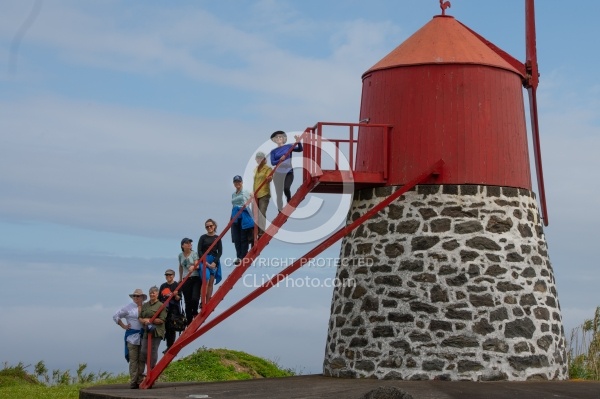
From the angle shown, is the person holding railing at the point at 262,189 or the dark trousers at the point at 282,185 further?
the dark trousers at the point at 282,185

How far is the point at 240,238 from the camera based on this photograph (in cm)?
1791

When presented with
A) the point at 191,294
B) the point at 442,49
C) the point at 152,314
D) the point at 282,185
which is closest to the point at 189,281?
the point at 191,294

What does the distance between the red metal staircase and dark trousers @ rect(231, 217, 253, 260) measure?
0.54 meters

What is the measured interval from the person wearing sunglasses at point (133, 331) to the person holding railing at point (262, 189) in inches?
90.7

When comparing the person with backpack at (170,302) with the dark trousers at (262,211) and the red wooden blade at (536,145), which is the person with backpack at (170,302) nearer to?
the dark trousers at (262,211)

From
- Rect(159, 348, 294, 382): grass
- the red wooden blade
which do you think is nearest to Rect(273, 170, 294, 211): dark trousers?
the red wooden blade

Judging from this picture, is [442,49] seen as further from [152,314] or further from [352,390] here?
[152,314]

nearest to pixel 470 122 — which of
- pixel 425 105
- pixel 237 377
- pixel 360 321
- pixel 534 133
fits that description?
pixel 425 105

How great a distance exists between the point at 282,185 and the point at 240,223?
960 mm

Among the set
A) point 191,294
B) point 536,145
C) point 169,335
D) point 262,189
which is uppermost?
point 536,145

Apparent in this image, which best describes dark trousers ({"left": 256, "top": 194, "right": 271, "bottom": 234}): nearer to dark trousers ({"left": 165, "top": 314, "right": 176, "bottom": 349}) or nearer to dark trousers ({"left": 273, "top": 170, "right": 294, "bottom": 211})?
dark trousers ({"left": 273, "top": 170, "right": 294, "bottom": 211})

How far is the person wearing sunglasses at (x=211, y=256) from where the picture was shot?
57.5 feet

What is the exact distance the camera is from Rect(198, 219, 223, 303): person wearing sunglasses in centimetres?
1754

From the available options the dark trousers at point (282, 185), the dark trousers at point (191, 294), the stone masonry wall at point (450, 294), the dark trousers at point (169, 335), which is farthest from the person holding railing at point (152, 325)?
the stone masonry wall at point (450, 294)
